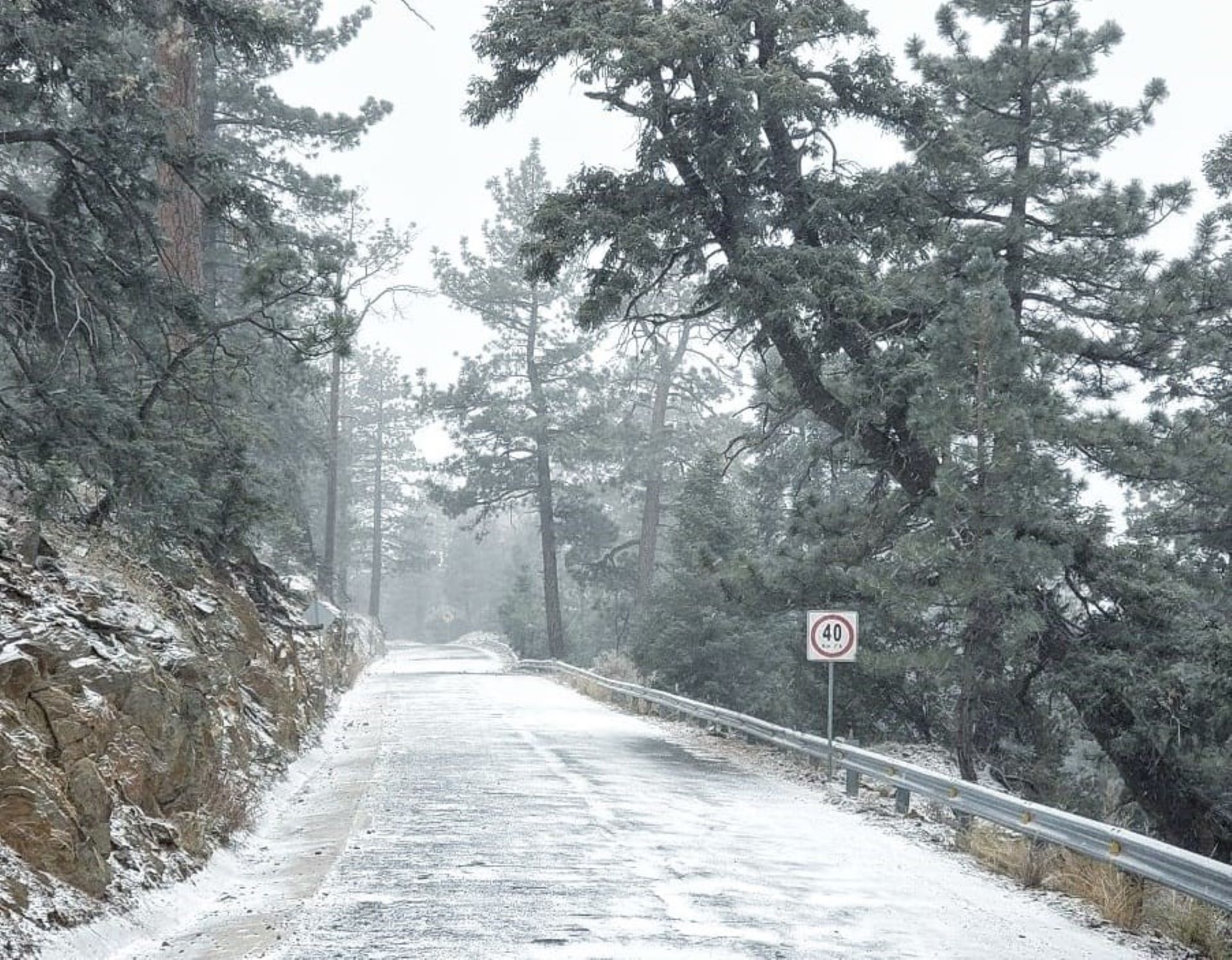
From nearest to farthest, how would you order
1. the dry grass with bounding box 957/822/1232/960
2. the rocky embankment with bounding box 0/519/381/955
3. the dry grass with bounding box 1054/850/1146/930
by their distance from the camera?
1. the rocky embankment with bounding box 0/519/381/955
2. the dry grass with bounding box 957/822/1232/960
3. the dry grass with bounding box 1054/850/1146/930

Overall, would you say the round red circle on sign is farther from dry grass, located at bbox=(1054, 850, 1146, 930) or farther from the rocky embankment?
the rocky embankment

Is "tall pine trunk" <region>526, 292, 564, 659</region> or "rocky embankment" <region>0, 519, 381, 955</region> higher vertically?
"tall pine trunk" <region>526, 292, 564, 659</region>

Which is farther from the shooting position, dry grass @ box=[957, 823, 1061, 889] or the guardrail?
dry grass @ box=[957, 823, 1061, 889]

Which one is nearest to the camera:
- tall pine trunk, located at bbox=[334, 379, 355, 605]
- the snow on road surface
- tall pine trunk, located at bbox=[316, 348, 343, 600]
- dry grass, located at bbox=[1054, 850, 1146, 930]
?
the snow on road surface

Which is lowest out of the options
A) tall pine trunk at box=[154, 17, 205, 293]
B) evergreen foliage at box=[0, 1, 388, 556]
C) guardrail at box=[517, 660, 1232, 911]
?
guardrail at box=[517, 660, 1232, 911]

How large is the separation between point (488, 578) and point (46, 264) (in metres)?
103

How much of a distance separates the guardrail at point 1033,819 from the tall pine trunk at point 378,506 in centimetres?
6526

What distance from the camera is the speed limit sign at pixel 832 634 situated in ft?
47.2

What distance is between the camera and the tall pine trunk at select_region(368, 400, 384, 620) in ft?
266

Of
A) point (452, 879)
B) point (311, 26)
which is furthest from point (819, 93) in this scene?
point (311, 26)

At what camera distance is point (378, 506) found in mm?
85250

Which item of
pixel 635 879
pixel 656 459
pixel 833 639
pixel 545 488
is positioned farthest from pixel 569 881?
pixel 545 488

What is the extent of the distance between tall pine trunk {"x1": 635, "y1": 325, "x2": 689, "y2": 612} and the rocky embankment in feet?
94.8

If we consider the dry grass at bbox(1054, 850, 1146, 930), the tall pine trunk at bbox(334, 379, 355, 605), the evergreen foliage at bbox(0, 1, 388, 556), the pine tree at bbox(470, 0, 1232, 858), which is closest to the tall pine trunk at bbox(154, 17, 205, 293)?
the evergreen foliage at bbox(0, 1, 388, 556)
